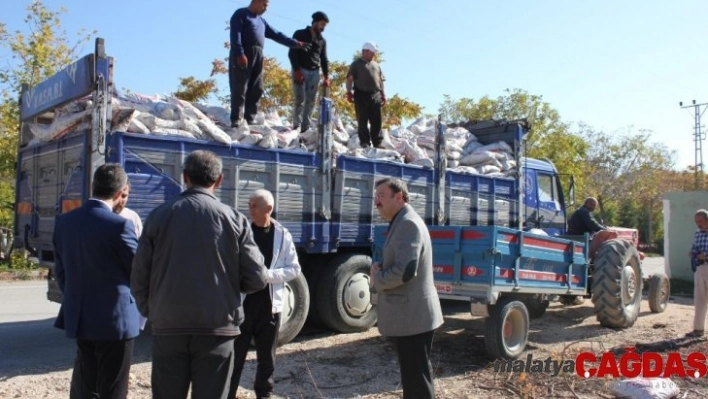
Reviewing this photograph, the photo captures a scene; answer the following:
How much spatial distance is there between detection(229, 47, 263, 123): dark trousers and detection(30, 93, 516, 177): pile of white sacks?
18 centimetres

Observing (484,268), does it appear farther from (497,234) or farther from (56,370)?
(56,370)

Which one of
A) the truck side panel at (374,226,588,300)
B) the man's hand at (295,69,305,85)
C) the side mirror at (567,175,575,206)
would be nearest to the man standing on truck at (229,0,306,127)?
the man's hand at (295,69,305,85)

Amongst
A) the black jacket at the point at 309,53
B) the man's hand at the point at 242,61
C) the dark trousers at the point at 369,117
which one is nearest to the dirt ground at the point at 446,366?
the dark trousers at the point at 369,117

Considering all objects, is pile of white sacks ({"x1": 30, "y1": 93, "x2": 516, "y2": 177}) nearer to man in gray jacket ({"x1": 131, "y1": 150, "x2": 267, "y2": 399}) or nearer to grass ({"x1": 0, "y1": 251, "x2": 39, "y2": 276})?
man in gray jacket ({"x1": 131, "y1": 150, "x2": 267, "y2": 399})

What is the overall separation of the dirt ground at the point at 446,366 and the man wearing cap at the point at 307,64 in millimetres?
3196

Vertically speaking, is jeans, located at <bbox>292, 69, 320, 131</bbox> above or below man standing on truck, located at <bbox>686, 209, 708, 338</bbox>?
above

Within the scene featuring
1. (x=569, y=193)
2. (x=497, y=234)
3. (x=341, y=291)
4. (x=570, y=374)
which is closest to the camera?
→ (x=570, y=374)

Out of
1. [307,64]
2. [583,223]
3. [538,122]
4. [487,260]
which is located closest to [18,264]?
[307,64]

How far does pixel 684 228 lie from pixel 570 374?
1189 cm

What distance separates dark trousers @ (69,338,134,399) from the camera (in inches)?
141

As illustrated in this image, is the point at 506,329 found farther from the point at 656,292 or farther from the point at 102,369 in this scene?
the point at 656,292

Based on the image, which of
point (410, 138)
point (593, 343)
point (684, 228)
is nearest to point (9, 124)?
point (410, 138)

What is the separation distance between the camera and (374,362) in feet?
22.0

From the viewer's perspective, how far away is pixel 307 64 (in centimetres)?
912
